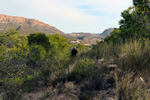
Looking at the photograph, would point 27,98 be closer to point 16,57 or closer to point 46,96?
point 46,96

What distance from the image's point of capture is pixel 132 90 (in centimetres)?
241

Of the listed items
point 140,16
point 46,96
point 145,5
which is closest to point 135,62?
point 46,96

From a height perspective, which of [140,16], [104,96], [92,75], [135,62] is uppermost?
[140,16]

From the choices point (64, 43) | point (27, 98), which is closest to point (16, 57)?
point (27, 98)

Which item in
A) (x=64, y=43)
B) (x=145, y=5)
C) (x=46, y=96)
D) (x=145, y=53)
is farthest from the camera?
(x=64, y=43)

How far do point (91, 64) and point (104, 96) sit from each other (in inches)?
59.7

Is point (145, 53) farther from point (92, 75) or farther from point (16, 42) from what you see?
point (16, 42)

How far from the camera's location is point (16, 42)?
13.9 meters

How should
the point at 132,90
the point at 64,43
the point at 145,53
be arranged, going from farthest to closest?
the point at 64,43
the point at 145,53
the point at 132,90

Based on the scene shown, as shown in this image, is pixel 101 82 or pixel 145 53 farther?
pixel 145 53

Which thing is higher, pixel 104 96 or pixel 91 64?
pixel 91 64

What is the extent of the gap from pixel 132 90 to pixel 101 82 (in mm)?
913

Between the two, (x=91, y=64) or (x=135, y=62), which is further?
(x=91, y=64)

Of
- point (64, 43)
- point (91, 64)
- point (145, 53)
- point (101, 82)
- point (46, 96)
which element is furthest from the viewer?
point (64, 43)
